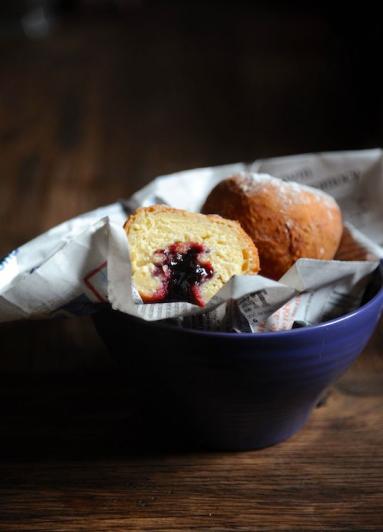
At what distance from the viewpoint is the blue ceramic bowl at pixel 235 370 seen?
51 cm

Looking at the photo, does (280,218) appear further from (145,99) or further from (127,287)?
(145,99)

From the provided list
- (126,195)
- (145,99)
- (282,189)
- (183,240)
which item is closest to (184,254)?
(183,240)

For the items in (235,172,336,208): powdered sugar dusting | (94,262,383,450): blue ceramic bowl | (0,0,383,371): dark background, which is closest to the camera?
(94,262,383,450): blue ceramic bowl

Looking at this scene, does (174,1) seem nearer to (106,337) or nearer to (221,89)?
(221,89)

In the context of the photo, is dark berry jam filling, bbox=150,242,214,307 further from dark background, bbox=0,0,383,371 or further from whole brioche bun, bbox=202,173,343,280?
dark background, bbox=0,0,383,371

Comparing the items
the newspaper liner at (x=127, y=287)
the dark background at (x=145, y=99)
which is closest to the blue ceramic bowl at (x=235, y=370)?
the newspaper liner at (x=127, y=287)

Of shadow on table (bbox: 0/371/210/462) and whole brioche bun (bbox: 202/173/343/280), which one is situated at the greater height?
whole brioche bun (bbox: 202/173/343/280)

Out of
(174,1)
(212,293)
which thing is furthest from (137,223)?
(174,1)

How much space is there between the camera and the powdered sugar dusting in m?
0.62

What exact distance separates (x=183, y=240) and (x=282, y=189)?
0.12m

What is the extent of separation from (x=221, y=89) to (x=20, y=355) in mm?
1075

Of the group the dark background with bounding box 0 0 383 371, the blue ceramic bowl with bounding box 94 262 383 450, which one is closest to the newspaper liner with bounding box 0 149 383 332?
the blue ceramic bowl with bounding box 94 262 383 450

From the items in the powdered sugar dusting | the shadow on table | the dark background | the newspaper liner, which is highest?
the powdered sugar dusting

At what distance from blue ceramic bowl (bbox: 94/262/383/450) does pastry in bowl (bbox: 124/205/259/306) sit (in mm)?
35
